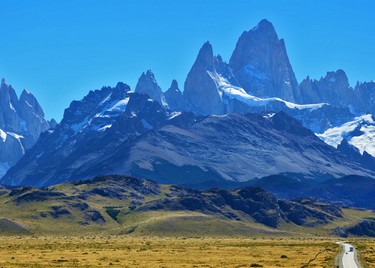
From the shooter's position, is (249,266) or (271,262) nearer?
(249,266)

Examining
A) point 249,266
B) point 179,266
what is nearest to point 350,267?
point 249,266

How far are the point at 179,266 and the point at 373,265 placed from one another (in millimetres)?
30615

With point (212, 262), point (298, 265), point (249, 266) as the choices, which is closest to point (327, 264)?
point (298, 265)

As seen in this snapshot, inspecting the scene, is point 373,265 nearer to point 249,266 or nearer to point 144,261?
point 249,266

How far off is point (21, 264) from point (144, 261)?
24.2 metres

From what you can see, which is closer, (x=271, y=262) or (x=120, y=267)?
(x=120, y=267)

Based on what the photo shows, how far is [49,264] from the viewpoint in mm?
124625

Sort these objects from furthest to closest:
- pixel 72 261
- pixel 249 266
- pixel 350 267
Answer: pixel 72 261, pixel 249 266, pixel 350 267

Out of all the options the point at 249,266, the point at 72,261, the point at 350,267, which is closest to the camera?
the point at 350,267

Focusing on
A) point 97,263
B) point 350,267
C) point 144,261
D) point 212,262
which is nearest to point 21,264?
point 97,263

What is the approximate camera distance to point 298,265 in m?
124

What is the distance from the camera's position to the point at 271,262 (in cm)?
13412

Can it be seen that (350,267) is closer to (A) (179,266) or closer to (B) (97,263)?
(A) (179,266)

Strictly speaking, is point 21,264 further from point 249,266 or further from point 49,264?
point 249,266
